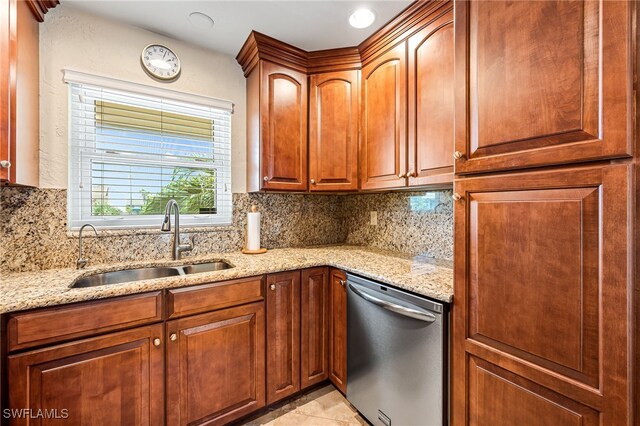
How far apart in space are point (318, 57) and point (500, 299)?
6.57ft

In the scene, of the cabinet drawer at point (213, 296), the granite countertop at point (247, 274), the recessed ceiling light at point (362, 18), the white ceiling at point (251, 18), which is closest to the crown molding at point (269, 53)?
the white ceiling at point (251, 18)

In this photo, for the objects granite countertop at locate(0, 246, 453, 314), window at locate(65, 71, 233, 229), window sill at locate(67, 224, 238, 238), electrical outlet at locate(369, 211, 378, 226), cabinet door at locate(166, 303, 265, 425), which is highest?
window at locate(65, 71, 233, 229)

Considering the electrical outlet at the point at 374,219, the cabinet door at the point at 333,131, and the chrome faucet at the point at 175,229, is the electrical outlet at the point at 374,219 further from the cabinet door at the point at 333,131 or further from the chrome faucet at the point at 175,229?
the chrome faucet at the point at 175,229

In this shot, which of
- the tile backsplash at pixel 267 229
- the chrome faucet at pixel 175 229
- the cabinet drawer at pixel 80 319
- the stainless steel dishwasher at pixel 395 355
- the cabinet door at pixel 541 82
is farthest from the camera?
the chrome faucet at pixel 175 229

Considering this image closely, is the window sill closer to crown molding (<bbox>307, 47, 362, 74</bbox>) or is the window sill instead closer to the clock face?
the clock face

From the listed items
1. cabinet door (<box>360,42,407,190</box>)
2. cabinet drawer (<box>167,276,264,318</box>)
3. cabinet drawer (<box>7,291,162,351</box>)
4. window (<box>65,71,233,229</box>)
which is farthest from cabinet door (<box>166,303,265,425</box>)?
cabinet door (<box>360,42,407,190</box>)

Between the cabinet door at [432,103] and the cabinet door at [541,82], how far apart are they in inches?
15.1

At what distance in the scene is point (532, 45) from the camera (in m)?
0.87

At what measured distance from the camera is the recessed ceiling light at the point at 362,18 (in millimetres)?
1680

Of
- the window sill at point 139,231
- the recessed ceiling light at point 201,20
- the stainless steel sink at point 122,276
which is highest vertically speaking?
the recessed ceiling light at point 201,20

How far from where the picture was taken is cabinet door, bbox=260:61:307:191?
2.00 metres

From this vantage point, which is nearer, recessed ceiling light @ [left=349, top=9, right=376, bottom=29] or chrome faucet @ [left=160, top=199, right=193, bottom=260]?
recessed ceiling light @ [left=349, top=9, right=376, bottom=29]

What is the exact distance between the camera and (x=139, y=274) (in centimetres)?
174

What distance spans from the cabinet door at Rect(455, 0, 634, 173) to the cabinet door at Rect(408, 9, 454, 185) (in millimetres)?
385
